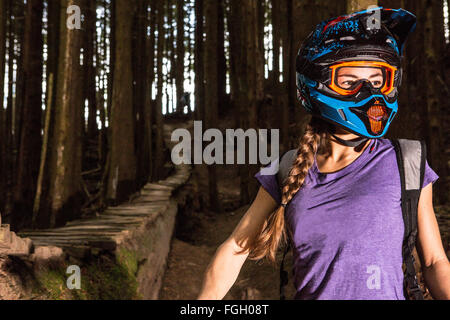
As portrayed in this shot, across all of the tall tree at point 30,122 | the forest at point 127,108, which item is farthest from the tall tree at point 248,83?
the tall tree at point 30,122

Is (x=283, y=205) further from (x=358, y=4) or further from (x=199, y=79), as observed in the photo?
(x=199, y=79)

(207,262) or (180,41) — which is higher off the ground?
(180,41)

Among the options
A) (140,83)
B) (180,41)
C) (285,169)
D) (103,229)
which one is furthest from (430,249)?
(180,41)

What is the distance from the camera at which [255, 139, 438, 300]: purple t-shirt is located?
5.68 feet

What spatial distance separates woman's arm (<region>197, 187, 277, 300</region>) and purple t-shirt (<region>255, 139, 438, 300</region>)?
134 millimetres

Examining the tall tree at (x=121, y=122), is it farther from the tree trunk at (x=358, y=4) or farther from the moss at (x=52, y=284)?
the tree trunk at (x=358, y=4)

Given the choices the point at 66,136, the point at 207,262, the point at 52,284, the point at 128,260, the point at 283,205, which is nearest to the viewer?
the point at 283,205

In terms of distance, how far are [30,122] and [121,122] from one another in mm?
2176

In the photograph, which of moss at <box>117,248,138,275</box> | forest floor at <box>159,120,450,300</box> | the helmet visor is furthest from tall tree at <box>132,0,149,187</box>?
the helmet visor

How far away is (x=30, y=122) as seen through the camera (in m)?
11.0

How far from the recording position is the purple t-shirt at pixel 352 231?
173 centimetres

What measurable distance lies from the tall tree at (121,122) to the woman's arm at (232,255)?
28.7ft
